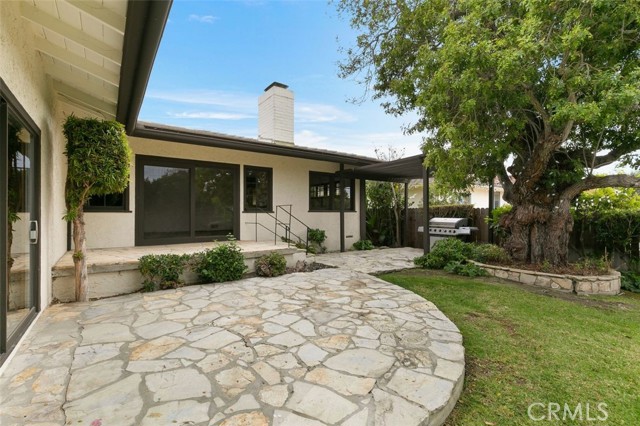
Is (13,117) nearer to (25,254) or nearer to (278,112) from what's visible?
(25,254)

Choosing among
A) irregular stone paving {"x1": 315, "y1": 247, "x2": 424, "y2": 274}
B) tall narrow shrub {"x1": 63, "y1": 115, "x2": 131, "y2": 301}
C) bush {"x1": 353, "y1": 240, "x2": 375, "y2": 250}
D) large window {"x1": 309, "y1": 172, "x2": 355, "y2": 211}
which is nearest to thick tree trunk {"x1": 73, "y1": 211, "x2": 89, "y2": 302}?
tall narrow shrub {"x1": 63, "y1": 115, "x2": 131, "y2": 301}

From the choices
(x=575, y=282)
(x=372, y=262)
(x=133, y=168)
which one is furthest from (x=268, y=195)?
(x=575, y=282)

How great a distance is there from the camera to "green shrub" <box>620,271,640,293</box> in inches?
217

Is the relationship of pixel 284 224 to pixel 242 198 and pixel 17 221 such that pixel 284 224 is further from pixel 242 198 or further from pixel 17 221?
pixel 17 221

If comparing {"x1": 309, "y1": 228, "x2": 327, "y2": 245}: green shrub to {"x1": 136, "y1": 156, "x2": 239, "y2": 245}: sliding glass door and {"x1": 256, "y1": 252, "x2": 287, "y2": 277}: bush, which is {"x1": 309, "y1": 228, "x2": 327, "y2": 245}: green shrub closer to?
{"x1": 136, "y1": 156, "x2": 239, "y2": 245}: sliding glass door

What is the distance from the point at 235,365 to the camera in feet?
8.05

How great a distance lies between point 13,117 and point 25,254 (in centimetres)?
134

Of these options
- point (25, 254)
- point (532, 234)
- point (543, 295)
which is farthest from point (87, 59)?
point (532, 234)

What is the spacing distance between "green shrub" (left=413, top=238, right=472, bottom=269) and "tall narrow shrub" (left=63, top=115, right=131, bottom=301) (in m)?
6.17

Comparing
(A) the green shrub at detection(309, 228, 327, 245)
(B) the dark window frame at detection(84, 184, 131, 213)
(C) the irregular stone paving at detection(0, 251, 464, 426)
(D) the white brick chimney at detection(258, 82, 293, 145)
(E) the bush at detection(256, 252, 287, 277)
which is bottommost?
(C) the irregular stone paving at detection(0, 251, 464, 426)

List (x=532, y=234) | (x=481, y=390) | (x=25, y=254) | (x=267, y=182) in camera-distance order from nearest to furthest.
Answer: (x=481, y=390)
(x=25, y=254)
(x=532, y=234)
(x=267, y=182)

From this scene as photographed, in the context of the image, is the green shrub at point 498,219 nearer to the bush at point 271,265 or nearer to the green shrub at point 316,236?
the green shrub at point 316,236

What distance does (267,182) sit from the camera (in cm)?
877

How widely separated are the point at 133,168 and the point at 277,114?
424cm
